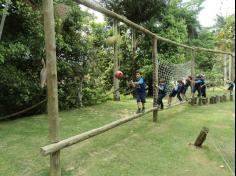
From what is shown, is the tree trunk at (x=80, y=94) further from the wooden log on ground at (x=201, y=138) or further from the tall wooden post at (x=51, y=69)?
the tall wooden post at (x=51, y=69)

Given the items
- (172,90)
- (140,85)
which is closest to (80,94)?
(172,90)

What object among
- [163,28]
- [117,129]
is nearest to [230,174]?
[117,129]

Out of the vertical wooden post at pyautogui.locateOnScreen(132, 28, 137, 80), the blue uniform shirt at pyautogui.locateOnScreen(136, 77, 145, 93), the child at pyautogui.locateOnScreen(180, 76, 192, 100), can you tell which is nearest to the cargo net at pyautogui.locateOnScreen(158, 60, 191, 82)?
the child at pyautogui.locateOnScreen(180, 76, 192, 100)

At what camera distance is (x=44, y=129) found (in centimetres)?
829

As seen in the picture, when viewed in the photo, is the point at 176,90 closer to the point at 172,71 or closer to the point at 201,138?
the point at 172,71

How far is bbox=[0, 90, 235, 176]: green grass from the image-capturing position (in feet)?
17.6

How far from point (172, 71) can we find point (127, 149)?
20.6 feet

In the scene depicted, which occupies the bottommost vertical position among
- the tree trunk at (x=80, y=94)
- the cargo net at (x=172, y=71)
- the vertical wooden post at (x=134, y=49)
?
the tree trunk at (x=80, y=94)

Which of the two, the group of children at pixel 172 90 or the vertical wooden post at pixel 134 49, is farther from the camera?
the vertical wooden post at pixel 134 49

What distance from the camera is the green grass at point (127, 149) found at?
5.36 meters

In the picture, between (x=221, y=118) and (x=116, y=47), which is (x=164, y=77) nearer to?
(x=221, y=118)

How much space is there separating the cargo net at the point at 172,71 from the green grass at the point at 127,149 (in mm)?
1905

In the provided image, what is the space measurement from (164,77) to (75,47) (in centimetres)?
341

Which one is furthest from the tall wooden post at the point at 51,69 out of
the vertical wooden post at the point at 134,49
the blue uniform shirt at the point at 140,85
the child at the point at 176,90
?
the vertical wooden post at the point at 134,49
